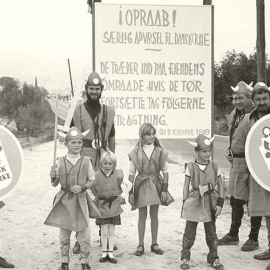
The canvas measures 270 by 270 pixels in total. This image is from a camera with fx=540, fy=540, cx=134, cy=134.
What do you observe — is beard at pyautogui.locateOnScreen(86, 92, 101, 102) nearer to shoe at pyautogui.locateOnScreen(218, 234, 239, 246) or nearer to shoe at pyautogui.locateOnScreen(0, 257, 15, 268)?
shoe at pyautogui.locateOnScreen(0, 257, 15, 268)

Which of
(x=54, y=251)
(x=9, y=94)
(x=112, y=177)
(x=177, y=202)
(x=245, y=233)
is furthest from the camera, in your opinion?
(x=9, y=94)

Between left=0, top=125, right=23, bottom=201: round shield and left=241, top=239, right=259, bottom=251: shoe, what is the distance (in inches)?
104

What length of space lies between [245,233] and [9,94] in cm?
3161

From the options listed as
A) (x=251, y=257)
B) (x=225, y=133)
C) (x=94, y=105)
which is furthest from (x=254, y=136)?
(x=225, y=133)

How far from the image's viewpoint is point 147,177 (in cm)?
584

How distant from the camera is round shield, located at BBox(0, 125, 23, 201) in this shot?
5.54 metres

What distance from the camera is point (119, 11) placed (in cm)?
707

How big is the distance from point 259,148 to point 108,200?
5.43ft

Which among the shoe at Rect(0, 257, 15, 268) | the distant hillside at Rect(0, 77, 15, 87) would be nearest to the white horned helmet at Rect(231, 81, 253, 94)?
the shoe at Rect(0, 257, 15, 268)

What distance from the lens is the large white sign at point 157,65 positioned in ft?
23.3

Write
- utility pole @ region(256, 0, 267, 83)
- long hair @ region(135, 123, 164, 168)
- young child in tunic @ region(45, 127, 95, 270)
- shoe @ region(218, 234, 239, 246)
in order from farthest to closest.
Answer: utility pole @ region(256, 0, 267, 83) → shoe @ region(218, 234, 239, 246) → long hair @ region(135, 123, 164, 168) → young child in tunic @ region(45, 127, 95, 270)

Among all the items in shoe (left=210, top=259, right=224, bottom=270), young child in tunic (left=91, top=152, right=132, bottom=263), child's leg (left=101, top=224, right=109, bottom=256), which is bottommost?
shoe (left=210, top=259, right=224, bottom=270)

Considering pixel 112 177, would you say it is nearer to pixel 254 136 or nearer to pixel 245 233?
pixel 254 136

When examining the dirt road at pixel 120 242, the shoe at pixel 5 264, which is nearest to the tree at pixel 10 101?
the dirt road at pixel 120 242
